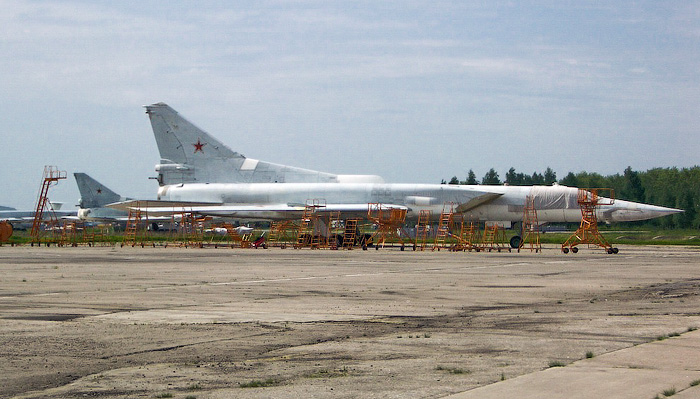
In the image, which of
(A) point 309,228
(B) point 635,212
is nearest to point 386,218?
(A) point 309,228

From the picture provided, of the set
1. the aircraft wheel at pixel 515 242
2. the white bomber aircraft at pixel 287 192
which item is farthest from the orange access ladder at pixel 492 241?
the white bomber aircraft at pixel 287 192

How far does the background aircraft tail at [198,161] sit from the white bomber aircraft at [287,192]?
0.06 m

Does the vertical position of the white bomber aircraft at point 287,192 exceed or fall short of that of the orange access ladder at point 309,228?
it exceeds it

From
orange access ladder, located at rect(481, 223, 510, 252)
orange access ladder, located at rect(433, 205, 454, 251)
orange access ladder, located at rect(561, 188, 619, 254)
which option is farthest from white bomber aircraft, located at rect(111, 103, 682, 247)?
orange access ladder, located at rect(561, 188, 619, 254)

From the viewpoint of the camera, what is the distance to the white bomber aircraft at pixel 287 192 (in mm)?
40281

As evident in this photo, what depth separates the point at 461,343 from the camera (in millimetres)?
8492

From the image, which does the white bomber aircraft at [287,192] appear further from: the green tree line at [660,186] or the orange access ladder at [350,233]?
the green tree line at [660,186]

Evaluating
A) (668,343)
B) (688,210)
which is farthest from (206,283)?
(688,210)

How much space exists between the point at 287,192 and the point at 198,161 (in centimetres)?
636

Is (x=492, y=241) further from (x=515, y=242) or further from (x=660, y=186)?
(x=660, y=186)

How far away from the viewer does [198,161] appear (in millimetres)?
47906

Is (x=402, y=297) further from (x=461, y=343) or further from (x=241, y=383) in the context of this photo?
(x=241, y=383)

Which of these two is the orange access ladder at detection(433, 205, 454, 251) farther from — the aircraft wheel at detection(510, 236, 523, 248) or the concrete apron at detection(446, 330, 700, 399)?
the concrete apron at detection(446, 330, 700, 399)

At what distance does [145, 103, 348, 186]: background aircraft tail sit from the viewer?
47375 millimetres
